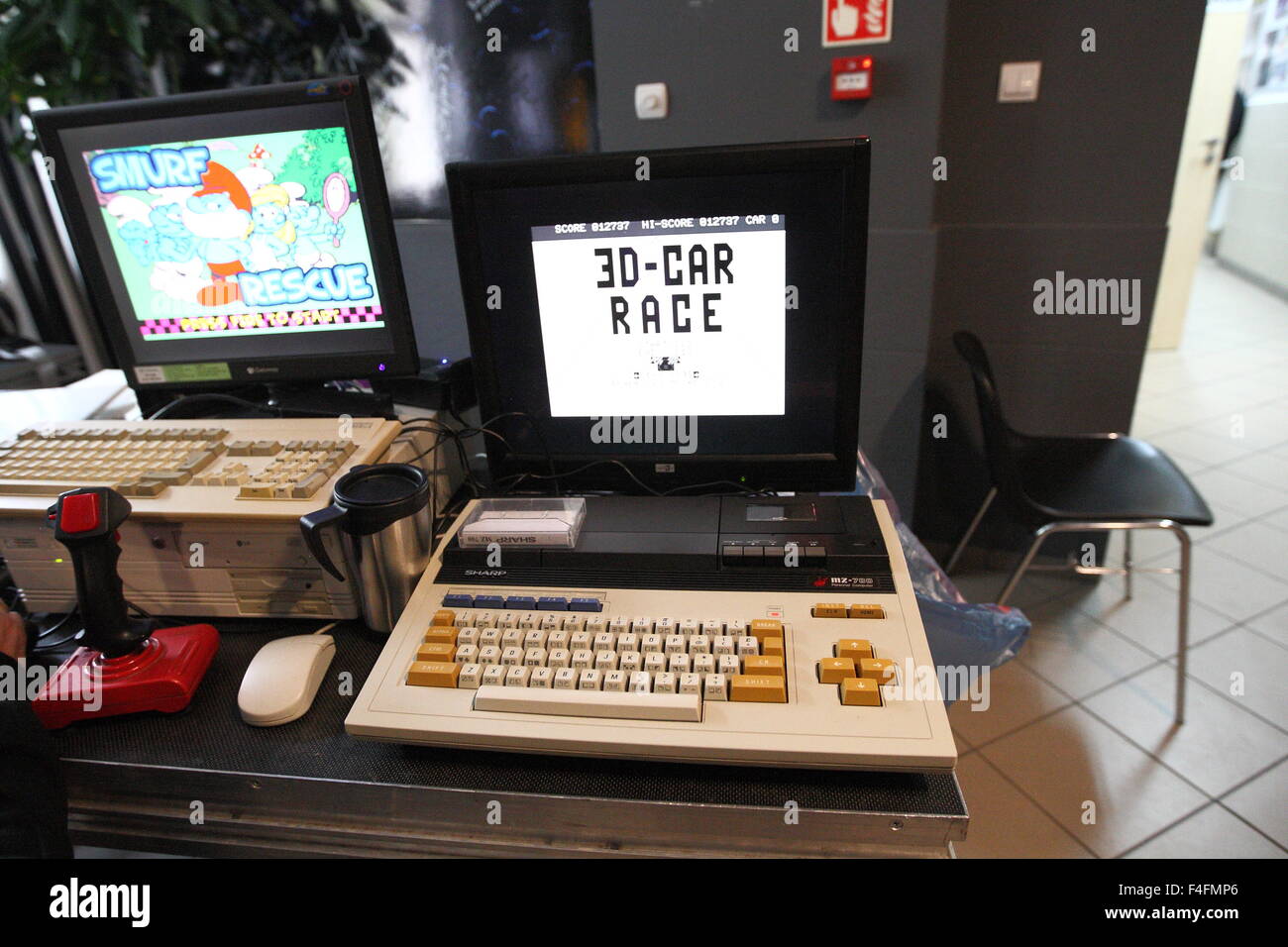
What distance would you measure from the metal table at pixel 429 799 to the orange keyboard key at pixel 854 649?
0.10 metres

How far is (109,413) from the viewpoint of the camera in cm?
140

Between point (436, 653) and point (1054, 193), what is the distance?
6.43 feet

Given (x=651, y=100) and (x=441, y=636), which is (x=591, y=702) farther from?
(x=651, y=100)

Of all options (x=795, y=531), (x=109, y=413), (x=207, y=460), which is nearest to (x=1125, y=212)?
(x=795, y=531)

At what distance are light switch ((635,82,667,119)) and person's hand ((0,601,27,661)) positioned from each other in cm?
175

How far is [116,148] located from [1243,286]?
6.27 meters

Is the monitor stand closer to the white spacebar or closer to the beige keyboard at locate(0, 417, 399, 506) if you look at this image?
the beige keyboard at locate(0, 417, 399, 506)

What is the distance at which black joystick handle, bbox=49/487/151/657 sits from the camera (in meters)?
0.75

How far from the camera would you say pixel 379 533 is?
2.68 ft

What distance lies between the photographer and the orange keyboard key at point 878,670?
2.24 ft

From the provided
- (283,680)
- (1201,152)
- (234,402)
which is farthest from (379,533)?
(1201,152)

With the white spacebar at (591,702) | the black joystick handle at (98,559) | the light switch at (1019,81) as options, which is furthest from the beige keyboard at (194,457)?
the light switch at (1019,81)

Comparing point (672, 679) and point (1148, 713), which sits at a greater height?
point (672, 679)

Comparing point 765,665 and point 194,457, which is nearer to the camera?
point 765,665
